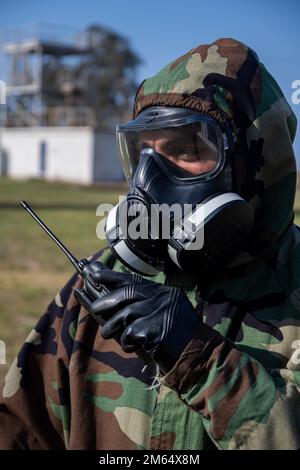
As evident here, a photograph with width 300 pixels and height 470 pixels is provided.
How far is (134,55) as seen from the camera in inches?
2050

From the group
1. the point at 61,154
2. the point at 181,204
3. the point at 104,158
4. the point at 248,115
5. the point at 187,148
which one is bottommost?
the point at 61,154

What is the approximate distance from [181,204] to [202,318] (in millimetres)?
336

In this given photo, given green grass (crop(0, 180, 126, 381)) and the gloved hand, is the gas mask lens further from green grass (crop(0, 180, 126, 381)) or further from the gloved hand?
green grass (crop(0, 180, 126, 381))

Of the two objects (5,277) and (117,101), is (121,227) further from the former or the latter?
(117,101)

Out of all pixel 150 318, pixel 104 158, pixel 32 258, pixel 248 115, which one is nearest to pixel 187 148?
pixel 248 115

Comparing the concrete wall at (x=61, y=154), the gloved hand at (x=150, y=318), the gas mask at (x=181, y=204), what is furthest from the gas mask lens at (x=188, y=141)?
the concrete wall at (x=61, y=154)

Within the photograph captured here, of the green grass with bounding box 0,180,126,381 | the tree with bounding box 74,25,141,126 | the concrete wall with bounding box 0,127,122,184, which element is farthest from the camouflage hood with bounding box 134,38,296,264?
the tree with bounding box 74,25,141,126

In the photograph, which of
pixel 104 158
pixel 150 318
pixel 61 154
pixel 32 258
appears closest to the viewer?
→ pixel 150 318

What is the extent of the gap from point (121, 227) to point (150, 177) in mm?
177

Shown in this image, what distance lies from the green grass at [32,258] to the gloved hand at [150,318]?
381 cm

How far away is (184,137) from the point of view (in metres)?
1.99

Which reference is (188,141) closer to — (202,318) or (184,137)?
(184,137)

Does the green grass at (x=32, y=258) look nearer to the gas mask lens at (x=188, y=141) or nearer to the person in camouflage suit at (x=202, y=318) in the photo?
the person in camouflage suit at (x=202, y=318)

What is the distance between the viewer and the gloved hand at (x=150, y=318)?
1.61 m
